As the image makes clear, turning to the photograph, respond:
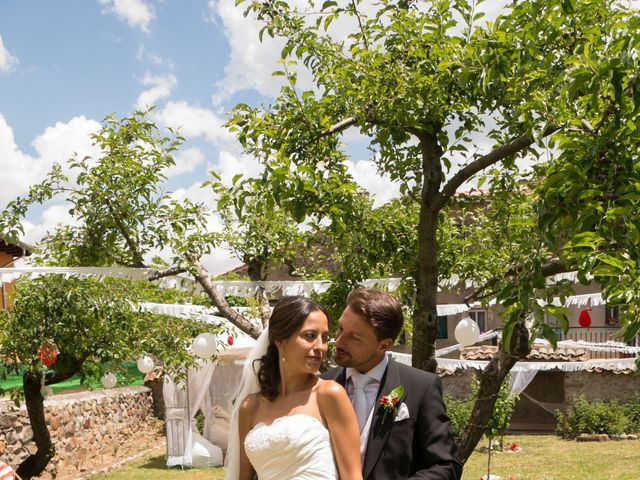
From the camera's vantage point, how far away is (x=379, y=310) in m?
2.86

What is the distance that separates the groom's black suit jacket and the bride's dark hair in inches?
14.5

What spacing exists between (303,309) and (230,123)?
9.36 ft

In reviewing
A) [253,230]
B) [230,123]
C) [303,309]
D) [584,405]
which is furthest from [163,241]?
[584,405]

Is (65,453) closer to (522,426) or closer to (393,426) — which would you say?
(522,426)

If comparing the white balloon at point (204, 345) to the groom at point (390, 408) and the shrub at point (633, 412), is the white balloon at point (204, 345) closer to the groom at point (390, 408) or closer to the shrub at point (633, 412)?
the groom at point (390, 408)

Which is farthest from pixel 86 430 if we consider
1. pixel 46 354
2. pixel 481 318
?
pixel 481 318

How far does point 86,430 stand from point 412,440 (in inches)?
562

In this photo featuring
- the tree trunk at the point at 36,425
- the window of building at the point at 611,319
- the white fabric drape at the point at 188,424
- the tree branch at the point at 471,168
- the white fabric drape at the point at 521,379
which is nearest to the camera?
the tree branch at the point at 471,168

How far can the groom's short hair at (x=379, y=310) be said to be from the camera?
2855 millimetres

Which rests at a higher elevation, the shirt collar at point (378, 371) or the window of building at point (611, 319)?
the window of building at point (611, 319)

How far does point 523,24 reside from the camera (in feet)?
15.4

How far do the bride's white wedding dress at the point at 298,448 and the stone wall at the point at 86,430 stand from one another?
10094mm

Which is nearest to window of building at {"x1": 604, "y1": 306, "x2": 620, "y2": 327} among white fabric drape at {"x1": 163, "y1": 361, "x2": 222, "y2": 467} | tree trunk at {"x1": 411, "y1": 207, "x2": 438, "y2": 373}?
white fabric drape at {"x1": 163, "y1": 361, "x2": 222, "y2": 467}

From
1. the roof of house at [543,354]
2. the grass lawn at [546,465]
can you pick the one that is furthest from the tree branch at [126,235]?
the roof of house at [543,354]
